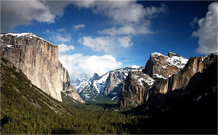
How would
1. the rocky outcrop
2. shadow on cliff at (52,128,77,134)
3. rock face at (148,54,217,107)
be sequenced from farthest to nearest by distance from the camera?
the rocky outcrop
rock face at (148,54,217,107)
shadow on cliff at (52,128,77,134)

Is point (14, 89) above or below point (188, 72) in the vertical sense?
below

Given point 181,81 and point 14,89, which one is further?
point 181,81

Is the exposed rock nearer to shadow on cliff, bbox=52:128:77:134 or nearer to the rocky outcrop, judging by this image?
shadow on cliff, bbox=52:128:77:134

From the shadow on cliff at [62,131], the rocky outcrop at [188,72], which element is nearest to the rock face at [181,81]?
the rocky outcrop at [188,72]

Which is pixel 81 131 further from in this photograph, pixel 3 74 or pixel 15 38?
pixel 15 38

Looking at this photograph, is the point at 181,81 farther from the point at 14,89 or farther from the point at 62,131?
the point at 14,89

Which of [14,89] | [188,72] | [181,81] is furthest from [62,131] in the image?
[188,72]

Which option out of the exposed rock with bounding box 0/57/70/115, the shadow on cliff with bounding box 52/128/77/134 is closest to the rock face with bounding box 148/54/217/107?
the shadow on cliff with bounding box 52/128/77/134

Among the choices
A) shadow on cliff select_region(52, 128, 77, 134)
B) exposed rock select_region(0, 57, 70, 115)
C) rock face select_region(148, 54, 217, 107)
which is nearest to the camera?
shadow on cliff select_region(52, 128, 77, 134)

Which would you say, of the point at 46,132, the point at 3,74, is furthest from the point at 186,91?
the point at 3,74

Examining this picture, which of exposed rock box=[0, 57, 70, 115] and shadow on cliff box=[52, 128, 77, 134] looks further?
exposed rock box=[0, 57, 70, 115]


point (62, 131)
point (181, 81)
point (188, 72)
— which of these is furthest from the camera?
point (181, 81)
